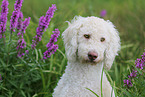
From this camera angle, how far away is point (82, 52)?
8.29 feet

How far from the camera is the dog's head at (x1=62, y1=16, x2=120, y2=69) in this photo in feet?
8.25

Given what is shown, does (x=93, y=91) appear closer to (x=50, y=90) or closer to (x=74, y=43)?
(x=74, y=43)

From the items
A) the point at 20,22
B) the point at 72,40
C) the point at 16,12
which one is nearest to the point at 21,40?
the point at 20,22

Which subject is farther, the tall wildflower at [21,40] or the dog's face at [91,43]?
the tall wildflower at [21,40]

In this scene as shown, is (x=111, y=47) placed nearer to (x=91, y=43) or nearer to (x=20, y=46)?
(x=91, y=43)

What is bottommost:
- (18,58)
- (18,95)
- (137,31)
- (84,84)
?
(18,95)

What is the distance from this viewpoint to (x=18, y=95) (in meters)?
3.71

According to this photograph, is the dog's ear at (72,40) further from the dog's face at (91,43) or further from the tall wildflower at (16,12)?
the tall wildflower at (16,12)

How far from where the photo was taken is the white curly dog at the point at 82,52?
262cm

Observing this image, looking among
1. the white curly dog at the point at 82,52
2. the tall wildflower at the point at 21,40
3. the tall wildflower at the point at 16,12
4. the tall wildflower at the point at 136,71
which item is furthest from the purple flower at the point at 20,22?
the tall wildflower at the point at 136,71

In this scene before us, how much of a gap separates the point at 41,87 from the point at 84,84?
1.53 m

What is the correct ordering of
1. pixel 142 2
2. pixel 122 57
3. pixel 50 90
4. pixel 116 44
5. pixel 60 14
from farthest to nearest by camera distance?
pixel 142 2 < pixel 60 14 < pixel 122 57 < pixel 50 90 < pixel 116 44

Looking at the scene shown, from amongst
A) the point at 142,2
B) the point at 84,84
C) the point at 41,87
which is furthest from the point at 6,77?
the point at 142,2

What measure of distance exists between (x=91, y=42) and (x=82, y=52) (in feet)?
0.57
